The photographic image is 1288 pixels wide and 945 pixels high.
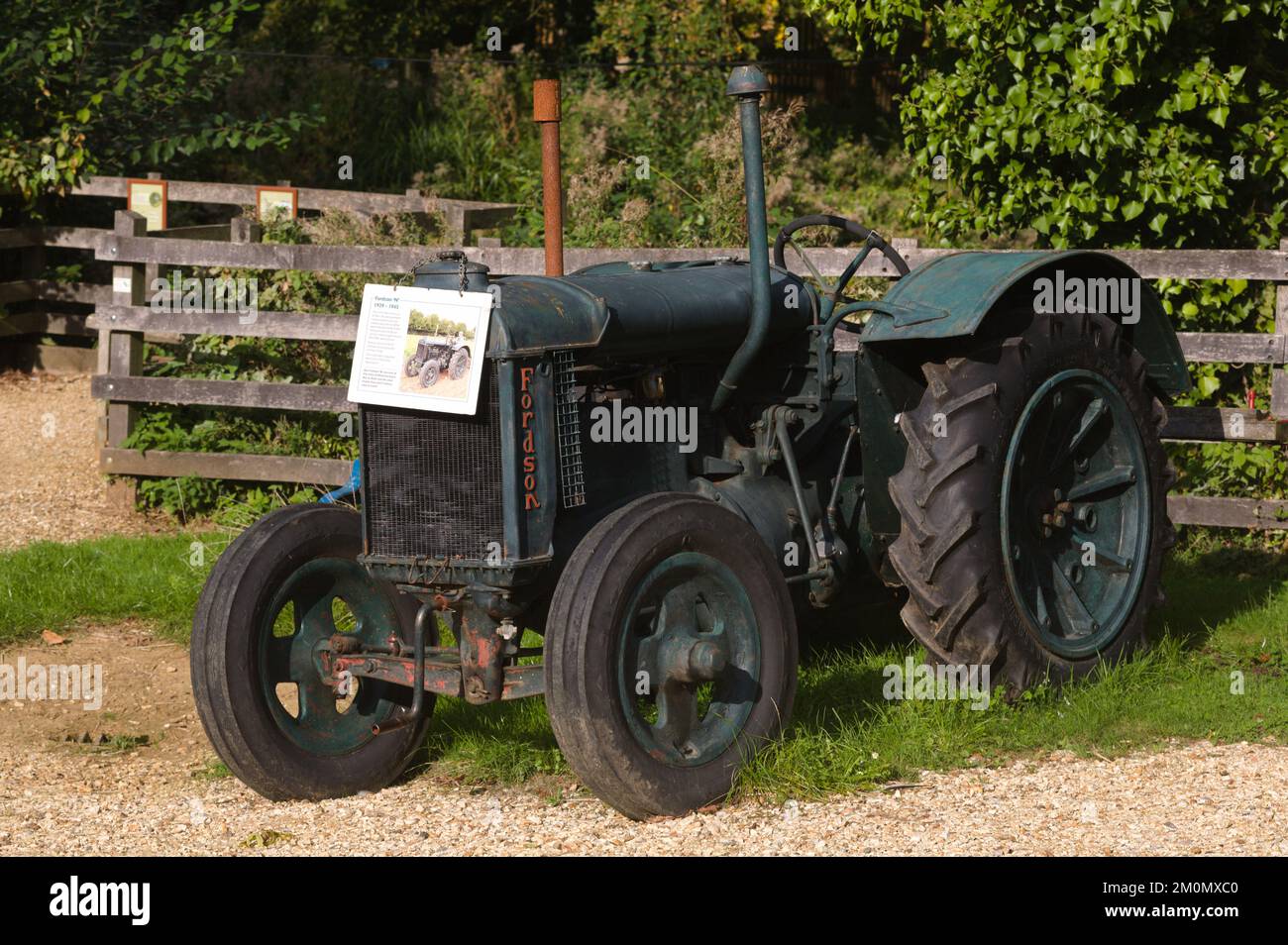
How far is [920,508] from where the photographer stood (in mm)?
5613

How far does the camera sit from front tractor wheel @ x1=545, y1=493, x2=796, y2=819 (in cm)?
465

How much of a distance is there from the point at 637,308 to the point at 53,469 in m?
6.49

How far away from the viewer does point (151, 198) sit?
456 inches

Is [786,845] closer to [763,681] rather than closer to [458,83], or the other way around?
[763,681]

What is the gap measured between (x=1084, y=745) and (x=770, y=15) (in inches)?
436

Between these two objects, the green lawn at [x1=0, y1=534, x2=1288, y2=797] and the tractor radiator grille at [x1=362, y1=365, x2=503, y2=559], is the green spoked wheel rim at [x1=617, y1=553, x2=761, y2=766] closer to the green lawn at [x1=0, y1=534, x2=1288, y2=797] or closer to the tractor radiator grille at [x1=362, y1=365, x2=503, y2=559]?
the green lawn at [x1=0, y1=534, x2=1288, y2=797]

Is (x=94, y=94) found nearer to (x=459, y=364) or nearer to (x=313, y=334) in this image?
(x=313, y=334)

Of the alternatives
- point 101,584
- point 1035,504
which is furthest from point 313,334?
point 1035,504

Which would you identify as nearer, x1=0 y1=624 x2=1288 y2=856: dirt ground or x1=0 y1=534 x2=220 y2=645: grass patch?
x1=0 y1=624 x2=1288 y2=856: dirt ground

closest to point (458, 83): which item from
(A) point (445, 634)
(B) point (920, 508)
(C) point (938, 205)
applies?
(C) point (938, 205)

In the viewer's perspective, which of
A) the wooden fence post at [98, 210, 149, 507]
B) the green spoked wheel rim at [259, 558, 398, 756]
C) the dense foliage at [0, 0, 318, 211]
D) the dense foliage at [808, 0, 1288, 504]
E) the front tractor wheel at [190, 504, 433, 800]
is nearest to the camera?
the front tractor wheel at [190, 504, 433, 800]

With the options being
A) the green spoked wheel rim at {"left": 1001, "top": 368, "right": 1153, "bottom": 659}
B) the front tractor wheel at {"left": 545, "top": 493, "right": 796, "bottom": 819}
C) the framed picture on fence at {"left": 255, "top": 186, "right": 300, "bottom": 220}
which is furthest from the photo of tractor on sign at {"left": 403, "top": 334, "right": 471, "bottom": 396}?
the framed picture on fence at {"left": 255, "top": 186, "right": 300, "bottom": 220}

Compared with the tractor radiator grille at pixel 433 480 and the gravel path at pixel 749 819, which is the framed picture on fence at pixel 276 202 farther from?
the tractor radiator grille at pixel 433 480

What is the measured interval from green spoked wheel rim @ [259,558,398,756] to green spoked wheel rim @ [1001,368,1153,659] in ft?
7.03
